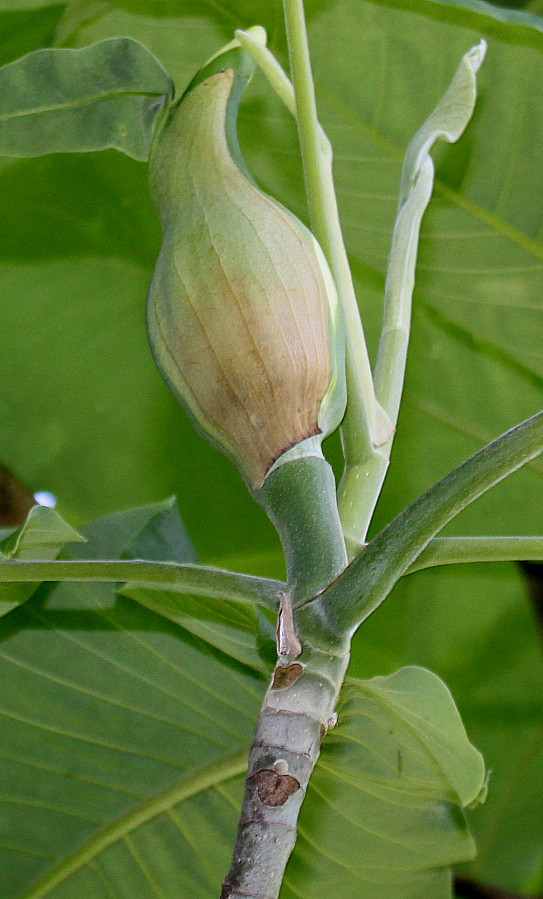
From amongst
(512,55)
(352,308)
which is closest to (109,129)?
(352,308)

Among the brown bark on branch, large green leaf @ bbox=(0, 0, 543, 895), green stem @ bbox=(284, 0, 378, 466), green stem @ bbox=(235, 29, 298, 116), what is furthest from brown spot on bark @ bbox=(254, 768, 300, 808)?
large green leaf @ bbox=(0, 0, 543, 895)

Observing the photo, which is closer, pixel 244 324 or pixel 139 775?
pixel 244 324

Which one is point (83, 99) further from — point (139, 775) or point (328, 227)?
point (139, 775)

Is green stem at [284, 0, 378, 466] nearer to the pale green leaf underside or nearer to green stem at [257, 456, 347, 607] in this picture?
green stem at [257, 456, 347, 607]

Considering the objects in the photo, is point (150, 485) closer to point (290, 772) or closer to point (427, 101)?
point (427, 101)

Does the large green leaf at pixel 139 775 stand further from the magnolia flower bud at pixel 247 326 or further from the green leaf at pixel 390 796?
the magnolia flower bud at pixel 247 326

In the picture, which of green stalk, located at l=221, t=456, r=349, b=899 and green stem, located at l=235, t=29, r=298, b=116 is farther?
green stem, located at l=235, t=29, r=298, b=116

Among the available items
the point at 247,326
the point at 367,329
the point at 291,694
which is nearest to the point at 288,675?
the point at 291,694
